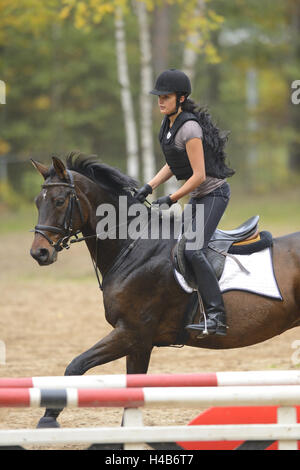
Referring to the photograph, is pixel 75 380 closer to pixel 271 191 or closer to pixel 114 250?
pixel 114 250

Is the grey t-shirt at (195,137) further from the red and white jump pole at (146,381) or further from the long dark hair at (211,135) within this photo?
the red and white jump pole at (146,381)

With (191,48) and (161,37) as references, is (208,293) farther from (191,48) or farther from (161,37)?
(161,37)

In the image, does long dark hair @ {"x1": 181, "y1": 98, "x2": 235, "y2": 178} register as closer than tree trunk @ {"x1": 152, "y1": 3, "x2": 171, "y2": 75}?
Yes

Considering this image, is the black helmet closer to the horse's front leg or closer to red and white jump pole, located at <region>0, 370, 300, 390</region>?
the horse's front leg

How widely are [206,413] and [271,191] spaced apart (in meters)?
25.9

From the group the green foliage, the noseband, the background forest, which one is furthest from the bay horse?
the green foliage

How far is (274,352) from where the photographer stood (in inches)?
350

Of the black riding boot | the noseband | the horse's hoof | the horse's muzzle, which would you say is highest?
the noseband

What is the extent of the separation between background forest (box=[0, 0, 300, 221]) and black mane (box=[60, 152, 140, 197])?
63.4 ft

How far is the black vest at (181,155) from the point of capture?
5.57m

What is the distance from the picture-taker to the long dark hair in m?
5.65

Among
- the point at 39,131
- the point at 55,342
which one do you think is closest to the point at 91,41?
the point at 39,131

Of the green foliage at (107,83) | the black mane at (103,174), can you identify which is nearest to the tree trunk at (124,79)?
the green foliage at (107,83)

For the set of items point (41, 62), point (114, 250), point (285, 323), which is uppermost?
point (41, 62)
